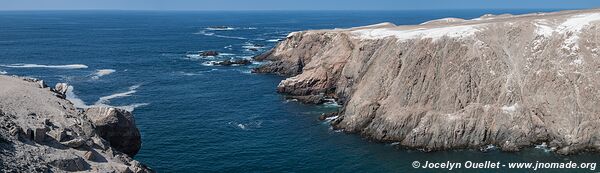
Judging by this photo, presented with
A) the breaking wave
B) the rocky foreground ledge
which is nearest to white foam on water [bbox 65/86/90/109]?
the breaking wave

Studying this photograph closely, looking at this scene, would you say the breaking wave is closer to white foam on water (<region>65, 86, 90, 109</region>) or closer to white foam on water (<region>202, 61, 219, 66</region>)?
white foam on water (<region>65, 86, 90, 109</region>)

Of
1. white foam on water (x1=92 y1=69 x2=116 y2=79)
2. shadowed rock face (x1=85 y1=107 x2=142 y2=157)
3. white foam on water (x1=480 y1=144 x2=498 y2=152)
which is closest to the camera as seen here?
shadowed rock face (x1=85 y1=107 x2=142 y2=157)

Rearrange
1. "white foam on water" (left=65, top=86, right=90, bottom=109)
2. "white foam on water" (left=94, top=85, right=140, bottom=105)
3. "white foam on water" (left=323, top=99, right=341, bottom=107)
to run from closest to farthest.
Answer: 1. "white foam on water" (left=65, top=86, right=90, bottom=109)
2. "white foam on water" (left=323, top=99, right=341, bottom=107)
3. "white foam on water" (left=94, top=85, right=140, bottom=105)

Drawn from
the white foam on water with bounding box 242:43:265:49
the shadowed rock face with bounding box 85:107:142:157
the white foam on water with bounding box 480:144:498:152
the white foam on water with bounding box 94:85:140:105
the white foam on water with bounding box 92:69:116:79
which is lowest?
the white foam on water with bounding box 242:43:265:49

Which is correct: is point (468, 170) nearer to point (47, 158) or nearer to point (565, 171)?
point (565, 171)

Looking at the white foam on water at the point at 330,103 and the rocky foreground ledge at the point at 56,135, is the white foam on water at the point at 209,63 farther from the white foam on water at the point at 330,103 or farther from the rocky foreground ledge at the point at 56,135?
the rocky foreground ledge at the point at 56,135

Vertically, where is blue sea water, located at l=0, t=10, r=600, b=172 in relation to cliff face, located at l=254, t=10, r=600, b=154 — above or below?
below

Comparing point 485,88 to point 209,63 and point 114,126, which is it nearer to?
point 114,126
